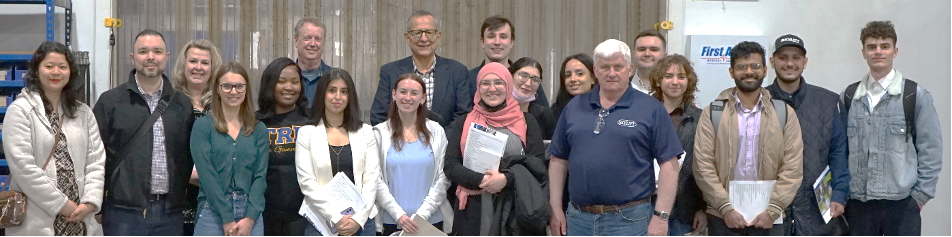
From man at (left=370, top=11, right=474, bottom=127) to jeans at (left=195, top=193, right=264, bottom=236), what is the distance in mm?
824

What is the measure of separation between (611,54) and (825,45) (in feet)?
10.7

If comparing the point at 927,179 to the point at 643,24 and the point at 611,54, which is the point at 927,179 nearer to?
the point at 611,54

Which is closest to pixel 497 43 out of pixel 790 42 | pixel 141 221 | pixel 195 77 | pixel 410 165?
pixel 410 165

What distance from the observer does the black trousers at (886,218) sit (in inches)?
147

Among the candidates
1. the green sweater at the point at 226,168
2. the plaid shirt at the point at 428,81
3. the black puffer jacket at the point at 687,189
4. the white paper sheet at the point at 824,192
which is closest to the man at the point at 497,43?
the plaid shirt at the point at 428,81

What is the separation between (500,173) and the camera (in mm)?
3488

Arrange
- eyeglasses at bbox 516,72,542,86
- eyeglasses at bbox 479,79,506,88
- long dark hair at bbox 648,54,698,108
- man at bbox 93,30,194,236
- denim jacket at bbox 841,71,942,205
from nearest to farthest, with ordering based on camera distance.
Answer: man at bbox 93,30,194,236, eyeglasses at bbox 479,79,506,88, denim jacket at bbox 841,71,942,205, long dark hair at bbox 648,54,698,108, eyeglasses at bbox 516,72,542,86

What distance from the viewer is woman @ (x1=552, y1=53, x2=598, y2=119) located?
411 centimetres

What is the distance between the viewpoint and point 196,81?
398 centimetres

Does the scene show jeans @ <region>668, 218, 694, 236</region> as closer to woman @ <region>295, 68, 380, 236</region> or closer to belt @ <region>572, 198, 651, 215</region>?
belt @ <region>572, 198, 651, 215</region>

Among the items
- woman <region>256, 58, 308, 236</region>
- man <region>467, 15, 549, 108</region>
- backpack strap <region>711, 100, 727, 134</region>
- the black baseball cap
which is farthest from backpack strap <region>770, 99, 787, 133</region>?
woman <region>256, 58, 308, 236</region>

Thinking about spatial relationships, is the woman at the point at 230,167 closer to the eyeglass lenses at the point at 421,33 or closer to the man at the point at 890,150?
the eyeglass lenses at the point at 421,33

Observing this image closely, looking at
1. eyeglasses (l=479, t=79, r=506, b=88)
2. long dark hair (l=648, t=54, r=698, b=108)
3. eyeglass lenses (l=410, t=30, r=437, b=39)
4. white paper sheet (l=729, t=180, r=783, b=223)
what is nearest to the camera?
white paper sheet (l=729, t=180, r=783, b=223)

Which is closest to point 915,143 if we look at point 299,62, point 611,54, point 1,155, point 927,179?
point 927,179
